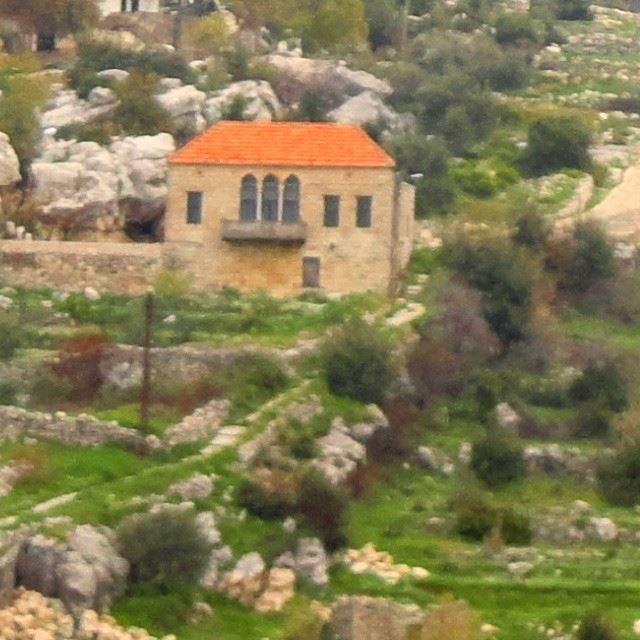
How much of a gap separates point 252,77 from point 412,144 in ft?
29.7

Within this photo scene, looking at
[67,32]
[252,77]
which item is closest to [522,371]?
[252,77]

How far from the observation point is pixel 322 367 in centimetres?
5656

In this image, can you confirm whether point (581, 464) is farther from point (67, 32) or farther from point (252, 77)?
point (67, 32)

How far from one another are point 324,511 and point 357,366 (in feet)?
25.7

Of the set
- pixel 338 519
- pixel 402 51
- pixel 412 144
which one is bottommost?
pixel 402 51

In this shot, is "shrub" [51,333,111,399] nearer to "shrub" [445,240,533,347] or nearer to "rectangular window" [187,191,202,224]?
"rectangular window" [187,191,202,224]

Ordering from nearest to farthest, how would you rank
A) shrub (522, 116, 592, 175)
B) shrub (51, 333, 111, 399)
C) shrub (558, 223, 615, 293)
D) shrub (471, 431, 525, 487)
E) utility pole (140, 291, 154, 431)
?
utility pole (140, 291, 154, 431)
shrub (471, 431, 525, 487)
shrub (51, 333, 111, 399)
shrub (558, 223, 615, 293)
shrub (522, 116, 592, 175)

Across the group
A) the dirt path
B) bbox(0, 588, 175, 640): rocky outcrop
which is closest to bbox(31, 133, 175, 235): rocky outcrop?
the dirt path

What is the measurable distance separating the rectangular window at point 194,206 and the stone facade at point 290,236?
0.09 m

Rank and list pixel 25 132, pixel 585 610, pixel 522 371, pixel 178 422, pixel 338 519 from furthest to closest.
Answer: pixel 25 132 → pixel 522 371 → pixel 178 422 → pixel 338 519 → pixel 585 610

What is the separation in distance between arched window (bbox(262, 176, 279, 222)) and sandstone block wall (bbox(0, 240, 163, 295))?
235 cm

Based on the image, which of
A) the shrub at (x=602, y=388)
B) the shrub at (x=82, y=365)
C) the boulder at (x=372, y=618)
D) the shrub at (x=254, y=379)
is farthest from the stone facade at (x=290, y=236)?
the boulder at (x=372, y=618)

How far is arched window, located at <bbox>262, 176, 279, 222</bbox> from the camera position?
63531mm

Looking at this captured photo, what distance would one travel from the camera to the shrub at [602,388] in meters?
58.6
